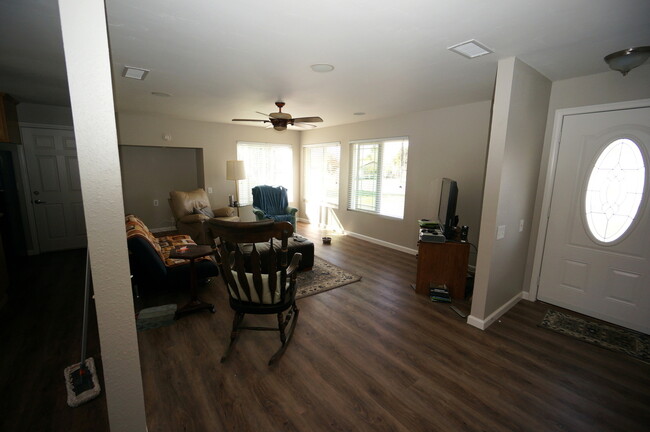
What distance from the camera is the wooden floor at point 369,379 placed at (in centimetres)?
169

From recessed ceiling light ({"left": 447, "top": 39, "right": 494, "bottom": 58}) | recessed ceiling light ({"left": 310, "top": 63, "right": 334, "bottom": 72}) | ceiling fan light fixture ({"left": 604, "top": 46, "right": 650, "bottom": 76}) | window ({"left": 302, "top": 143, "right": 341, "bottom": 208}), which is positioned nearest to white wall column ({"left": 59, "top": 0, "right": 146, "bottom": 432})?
recessed ceiling light ({"left": 310, "top": 63, "right": 334, "bottom": 72})

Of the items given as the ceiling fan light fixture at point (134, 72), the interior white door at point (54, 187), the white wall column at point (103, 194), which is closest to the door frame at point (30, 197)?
the interior white door at point (54, 187)

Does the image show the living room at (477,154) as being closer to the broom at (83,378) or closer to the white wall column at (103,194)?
the white wall column at (103,194)

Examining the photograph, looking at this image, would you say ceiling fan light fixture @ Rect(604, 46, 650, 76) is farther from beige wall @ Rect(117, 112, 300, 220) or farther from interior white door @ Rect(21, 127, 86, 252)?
interior white door @ Rect(21, 127, 86, 252)

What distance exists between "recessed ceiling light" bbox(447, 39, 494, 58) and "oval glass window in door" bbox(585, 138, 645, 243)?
1.68m

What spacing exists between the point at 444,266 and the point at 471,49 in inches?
88.5

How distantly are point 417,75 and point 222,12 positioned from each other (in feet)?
6.17

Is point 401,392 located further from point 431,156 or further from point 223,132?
point 223,132

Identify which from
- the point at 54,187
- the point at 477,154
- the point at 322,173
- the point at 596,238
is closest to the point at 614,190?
the point at 596,238

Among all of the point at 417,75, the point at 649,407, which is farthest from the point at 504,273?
the point at 417,75

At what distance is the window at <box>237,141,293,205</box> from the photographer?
6.54m

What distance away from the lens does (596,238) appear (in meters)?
2.79

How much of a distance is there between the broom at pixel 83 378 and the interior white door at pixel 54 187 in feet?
12.8

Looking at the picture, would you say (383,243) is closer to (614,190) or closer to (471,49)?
(614,190)
